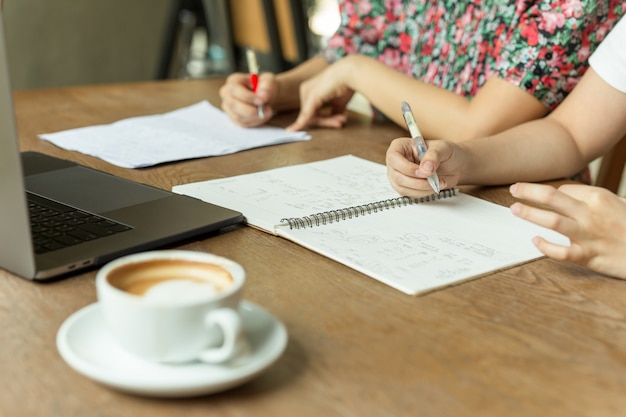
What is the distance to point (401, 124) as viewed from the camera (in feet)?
4.53

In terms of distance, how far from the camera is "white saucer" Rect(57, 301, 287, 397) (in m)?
0.48

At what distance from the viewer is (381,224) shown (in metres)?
0.86

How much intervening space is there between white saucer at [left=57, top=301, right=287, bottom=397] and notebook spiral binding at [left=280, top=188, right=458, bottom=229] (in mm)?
287

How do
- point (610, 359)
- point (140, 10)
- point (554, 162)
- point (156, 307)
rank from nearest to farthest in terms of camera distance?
point (156, 307)
point (610, 359)
point (554, 162)
point (140, 10)

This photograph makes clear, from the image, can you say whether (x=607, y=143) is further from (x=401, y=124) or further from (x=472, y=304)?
(x=472, y=304)

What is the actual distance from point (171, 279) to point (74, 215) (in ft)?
1.07

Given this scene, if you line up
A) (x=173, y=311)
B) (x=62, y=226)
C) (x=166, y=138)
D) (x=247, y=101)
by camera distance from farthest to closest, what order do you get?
(x=247, y=101) < (x=166, y=138) < (x=62, y=226) < (x=173, y=311)

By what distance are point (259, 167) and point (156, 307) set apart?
655mm

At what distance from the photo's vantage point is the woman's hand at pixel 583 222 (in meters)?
0.74

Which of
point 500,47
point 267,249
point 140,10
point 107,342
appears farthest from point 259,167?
point 140,10

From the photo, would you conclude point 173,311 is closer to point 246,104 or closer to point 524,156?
point 524,156

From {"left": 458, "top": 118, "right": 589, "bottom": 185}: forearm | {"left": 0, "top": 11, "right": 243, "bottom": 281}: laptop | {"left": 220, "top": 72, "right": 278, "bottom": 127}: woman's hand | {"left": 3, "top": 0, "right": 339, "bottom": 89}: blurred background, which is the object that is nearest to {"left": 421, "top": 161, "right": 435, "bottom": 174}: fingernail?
{"left": 458, "top": 118, "right": 589, "bottom": 185}: forearm

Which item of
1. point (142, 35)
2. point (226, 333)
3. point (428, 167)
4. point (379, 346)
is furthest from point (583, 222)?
point (142, 35)

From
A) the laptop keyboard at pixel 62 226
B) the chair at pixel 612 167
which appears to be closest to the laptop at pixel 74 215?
the laptop keyboard at pixel 62 226
